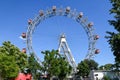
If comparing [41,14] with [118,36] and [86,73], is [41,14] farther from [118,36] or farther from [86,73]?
[118,36]

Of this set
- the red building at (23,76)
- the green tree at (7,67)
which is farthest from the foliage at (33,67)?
the green tree at (7,67)

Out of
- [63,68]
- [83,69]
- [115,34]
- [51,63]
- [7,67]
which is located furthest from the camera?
[83,69]

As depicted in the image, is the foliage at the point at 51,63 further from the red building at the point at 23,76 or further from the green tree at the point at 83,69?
the green tree at the point at 83,69

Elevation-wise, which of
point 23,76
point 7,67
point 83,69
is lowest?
point 7,67

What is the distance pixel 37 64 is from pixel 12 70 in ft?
79.0

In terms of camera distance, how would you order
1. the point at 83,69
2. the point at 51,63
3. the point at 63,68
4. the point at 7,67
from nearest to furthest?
the point at 7,67
the point at 51,63
the point at 63,68
the point at 83,69

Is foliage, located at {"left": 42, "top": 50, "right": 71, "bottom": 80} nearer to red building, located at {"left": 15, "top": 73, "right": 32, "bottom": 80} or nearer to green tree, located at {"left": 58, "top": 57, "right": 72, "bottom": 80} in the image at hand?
green tree, located at {"left": 58, "top": 57, "right": 72, "bottom": 80}

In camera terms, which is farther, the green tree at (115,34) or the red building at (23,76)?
the red building at (23,76)

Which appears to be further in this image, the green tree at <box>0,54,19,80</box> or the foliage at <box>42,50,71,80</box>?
the foliage at <box>42,50,71,80</box>

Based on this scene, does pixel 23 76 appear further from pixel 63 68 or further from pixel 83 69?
pixel 83 69

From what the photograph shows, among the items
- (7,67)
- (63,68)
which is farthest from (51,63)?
(7,67)

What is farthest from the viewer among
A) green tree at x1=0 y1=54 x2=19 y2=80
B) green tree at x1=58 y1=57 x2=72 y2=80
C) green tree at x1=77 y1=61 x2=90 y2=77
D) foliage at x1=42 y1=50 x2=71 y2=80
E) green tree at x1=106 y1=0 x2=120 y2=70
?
green tree at x1=77 y1=61 x2=90 y2=77

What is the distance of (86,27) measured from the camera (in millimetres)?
93375

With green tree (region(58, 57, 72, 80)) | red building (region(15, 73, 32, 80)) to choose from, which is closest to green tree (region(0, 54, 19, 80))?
red building (region(15, 73, 32, 80))
